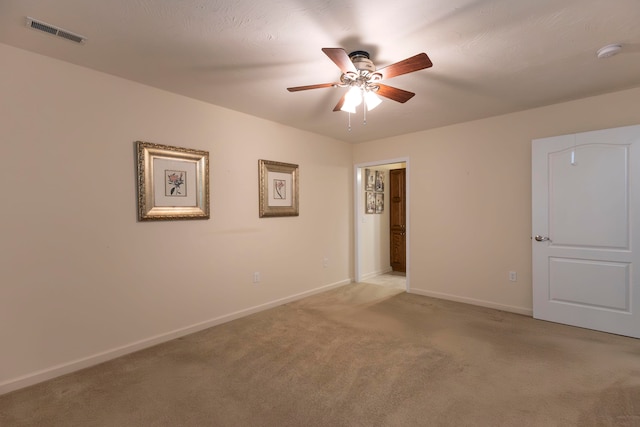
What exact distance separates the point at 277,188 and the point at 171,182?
53.9 inches

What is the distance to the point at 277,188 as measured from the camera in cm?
405

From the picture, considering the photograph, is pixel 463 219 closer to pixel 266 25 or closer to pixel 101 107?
pixel 266 25

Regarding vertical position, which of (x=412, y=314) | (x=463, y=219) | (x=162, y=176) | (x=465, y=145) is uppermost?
(x=465, y=145)

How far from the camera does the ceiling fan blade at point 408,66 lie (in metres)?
1.82

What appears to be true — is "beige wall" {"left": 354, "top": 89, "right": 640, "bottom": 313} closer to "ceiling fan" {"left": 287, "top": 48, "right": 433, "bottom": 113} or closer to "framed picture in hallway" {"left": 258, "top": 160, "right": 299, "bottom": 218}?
"framed picture in hallway" {"left": 258, "top": 160, "right": 299, "bottom": 218}

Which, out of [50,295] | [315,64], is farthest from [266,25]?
[50,295]

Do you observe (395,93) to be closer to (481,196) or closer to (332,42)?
(332,42)

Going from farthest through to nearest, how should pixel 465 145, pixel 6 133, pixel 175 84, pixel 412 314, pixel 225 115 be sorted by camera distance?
pixel 465 145 < pixel 412 314 < pixel 225 115 < pixel 175 84 < pixel 6 133

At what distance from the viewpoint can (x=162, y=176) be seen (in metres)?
2.94

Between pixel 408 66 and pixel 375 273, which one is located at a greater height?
pixel 408 66

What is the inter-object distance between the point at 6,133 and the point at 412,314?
406 centimetres

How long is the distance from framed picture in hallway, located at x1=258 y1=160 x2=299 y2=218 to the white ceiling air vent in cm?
203

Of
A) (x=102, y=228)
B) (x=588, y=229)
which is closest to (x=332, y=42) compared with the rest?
(x=102, y=228)

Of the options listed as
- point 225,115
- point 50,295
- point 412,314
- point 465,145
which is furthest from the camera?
point 465,145
